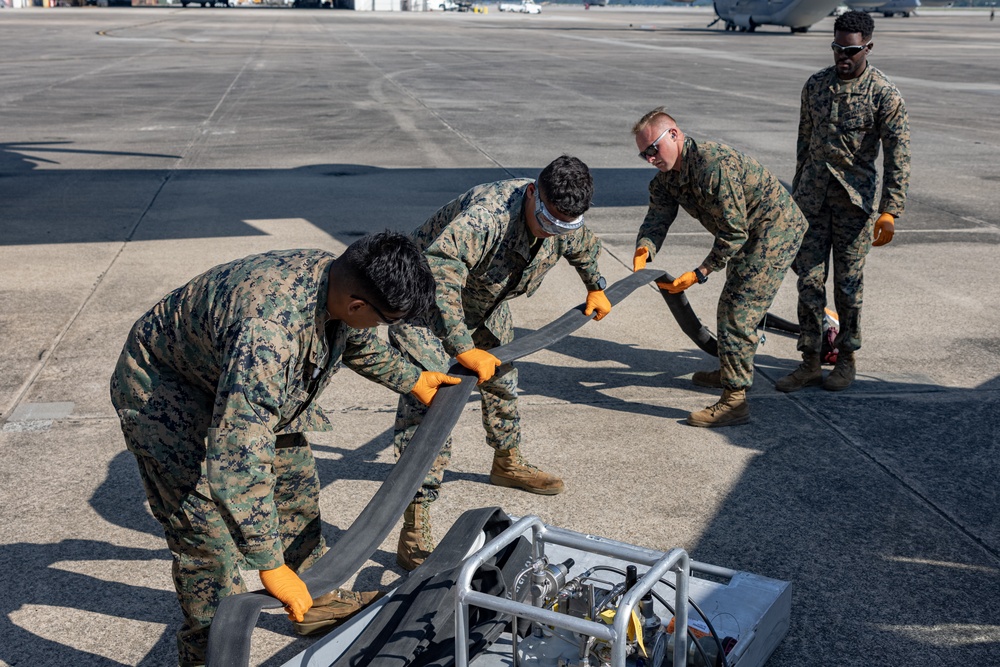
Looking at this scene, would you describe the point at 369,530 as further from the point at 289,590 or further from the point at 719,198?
the point at 719,198

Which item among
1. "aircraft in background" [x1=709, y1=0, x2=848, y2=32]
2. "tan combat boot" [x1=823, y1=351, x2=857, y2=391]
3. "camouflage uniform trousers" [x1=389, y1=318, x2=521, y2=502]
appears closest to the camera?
"camouflage uniform trousers" [x1=389, y1=318, x2=521, y2=502]

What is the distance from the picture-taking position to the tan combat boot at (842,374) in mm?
6344

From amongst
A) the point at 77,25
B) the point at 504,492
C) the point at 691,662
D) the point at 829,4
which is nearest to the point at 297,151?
the point at 504,492

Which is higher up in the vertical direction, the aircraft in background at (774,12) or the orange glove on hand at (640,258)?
the aircraft in background at (774,12)

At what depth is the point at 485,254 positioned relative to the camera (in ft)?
13.9

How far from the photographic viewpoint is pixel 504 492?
5.00 meters

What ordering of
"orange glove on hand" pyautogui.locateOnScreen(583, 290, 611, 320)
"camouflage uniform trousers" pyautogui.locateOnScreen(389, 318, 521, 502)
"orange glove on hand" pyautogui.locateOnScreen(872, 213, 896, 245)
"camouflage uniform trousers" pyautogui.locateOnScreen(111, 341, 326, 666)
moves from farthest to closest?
"orange glove on hand" pyautogui.locateOnScreen(872, 213, 896, 245) → "orange glove on hand" pyautogui.locateOnScreen(583, 290, 611, 320) → "camouflage uniform trousers" pyautogui.locateOnScreen(389, 318, 521, 502) → "camouflage uniform trousers" pyautogui.locateOnScreen(111, 341, 326, 666)

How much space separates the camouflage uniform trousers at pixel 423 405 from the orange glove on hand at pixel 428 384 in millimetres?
316

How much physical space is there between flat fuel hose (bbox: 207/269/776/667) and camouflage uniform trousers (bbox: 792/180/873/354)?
8.52 ft

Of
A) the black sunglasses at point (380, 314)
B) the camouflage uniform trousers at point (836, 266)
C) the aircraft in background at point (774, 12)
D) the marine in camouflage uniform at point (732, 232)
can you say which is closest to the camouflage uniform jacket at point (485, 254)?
the marine in camouflage uniform at point (732, 232)

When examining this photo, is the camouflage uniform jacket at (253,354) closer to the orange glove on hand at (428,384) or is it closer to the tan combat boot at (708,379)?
the orange glove on hand at (428,384)

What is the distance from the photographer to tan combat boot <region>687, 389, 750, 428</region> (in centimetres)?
578

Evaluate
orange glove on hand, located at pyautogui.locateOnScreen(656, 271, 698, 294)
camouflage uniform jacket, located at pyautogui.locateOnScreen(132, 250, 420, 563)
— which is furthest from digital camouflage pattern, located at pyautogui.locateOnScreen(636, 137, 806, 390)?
camouflage uniform jacket, located at pyautogui.locateOnScreen(132, 250, 420, 563)

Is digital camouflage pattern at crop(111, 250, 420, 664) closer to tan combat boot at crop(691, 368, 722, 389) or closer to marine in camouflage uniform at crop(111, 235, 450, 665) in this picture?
marine in camouflage uniform at crop(111, 235, 450, 665)
